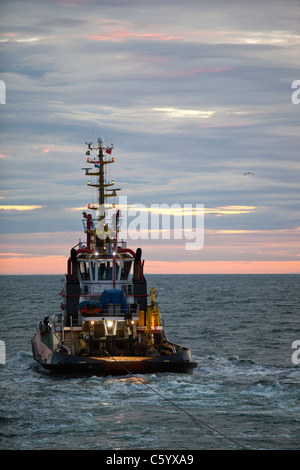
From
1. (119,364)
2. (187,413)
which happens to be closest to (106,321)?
(119,364)

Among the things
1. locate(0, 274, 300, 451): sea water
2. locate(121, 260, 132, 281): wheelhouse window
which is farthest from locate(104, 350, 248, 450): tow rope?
locate(121, 260, 132, 281): wheelhouse window

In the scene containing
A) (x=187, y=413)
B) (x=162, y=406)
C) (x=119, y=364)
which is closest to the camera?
(x=187, y=413)

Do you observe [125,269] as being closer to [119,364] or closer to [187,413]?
[119,364]

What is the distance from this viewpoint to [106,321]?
119ft

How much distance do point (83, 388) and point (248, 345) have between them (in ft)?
73.6

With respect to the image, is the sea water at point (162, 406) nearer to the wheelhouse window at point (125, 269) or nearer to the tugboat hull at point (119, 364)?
the tugboat hull at point (119, 364)

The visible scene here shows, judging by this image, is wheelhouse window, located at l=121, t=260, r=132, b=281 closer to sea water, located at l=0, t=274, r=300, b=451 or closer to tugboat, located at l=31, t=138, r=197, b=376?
tugboat, located at l=31, t=138, r=197, b=376

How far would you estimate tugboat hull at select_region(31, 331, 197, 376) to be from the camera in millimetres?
32344

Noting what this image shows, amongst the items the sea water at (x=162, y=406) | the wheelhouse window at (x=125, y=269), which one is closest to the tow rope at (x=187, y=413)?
the sea water at (x=162, y=406)

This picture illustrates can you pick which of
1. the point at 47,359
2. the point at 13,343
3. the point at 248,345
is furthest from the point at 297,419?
the point at 13,343

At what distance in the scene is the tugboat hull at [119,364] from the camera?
32.3 metres

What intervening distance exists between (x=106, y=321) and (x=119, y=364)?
14.7 feet

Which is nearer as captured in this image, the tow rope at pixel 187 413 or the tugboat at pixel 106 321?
the tow rope at pixel 187 413

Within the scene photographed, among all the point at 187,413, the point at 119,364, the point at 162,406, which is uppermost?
the point at 119,364
